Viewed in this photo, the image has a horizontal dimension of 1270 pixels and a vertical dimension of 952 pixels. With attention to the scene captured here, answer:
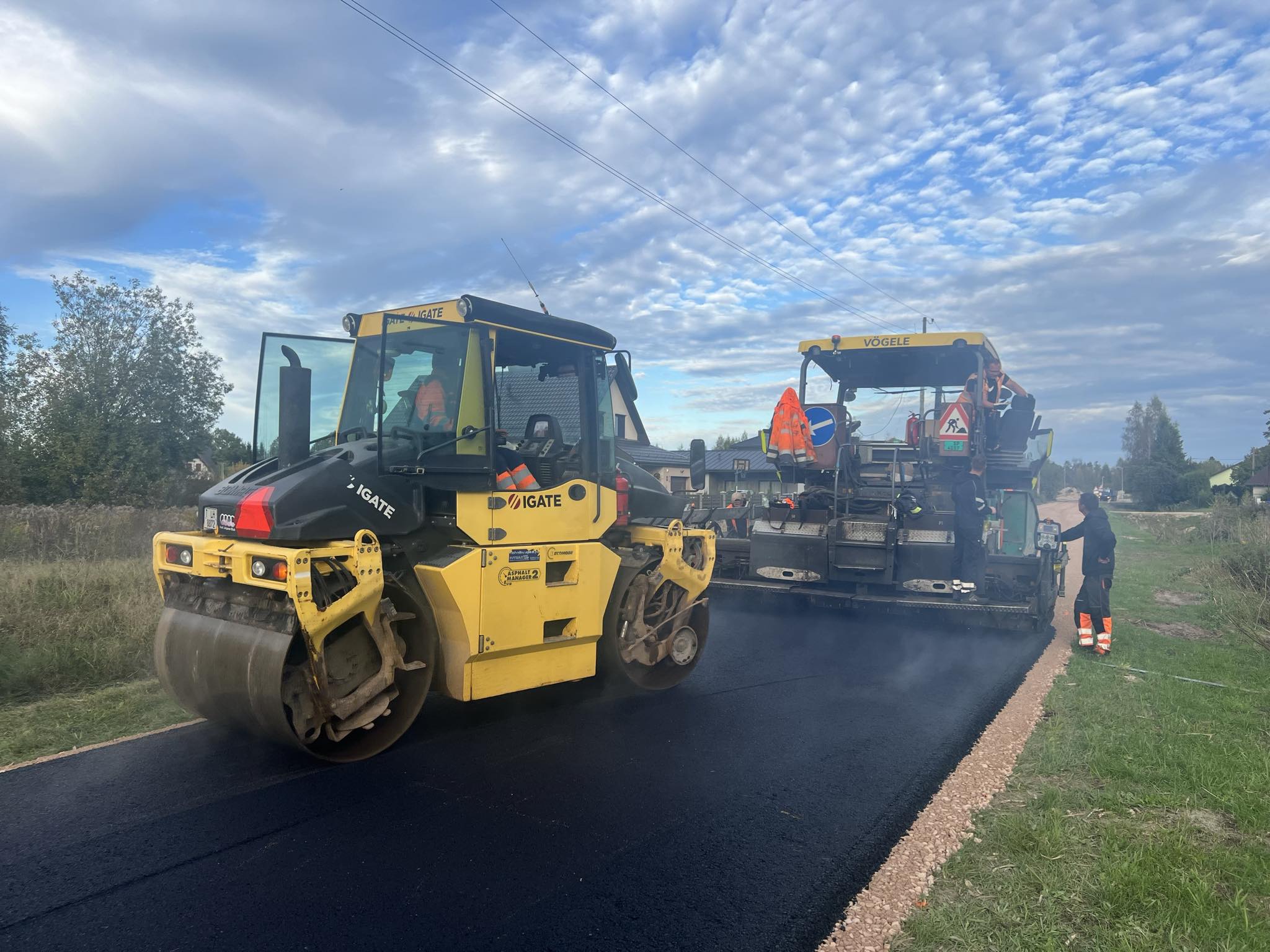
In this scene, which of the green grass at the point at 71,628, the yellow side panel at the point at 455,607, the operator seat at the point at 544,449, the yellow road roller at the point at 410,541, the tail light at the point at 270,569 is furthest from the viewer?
the green grass at the point at 71,628

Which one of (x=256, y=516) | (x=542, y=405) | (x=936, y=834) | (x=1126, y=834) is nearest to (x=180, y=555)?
(x=256, y=516)

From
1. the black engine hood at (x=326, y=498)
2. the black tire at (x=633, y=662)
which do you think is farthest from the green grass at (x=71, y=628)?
the black tire at (x=633, y=662)

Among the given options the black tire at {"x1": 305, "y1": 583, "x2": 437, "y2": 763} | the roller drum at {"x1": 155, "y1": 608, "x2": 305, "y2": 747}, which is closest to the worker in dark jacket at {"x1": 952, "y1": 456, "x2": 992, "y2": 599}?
the black tire at {"x1": 305, "y1": 583, "x2": 437, "y2": 763}

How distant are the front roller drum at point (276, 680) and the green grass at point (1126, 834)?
287 cm

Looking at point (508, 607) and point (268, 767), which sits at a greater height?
point (508, 607)

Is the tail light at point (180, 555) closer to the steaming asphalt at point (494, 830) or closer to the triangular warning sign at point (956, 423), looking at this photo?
the steaming asphalt at point (494, 830)

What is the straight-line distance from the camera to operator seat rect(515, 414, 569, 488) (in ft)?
18.0

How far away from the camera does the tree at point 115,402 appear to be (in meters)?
16.7

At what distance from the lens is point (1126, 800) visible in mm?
4340

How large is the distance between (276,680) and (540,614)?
1647mm

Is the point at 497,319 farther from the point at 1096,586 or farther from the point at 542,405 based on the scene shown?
the point at 1096,586

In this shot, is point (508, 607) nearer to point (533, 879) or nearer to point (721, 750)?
point (721, 750)

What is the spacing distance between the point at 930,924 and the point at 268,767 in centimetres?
340

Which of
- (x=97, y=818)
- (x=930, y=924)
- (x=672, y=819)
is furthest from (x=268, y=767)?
(x=930, y=924)
